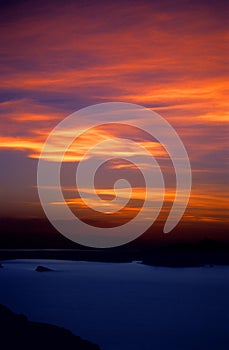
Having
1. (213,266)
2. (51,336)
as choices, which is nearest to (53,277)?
(213,266)

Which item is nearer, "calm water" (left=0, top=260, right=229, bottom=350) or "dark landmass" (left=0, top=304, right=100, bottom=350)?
"dark landmass" (left=0, top=304, right=100, bottom=350)

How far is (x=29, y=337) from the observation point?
1059 centimetres

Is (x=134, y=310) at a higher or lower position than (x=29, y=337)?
lower

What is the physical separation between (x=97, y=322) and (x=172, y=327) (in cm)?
324

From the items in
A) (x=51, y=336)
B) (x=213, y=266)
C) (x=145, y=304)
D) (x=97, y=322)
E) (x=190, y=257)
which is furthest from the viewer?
(x=190, y=257)

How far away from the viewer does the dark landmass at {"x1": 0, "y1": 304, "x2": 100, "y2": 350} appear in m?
9.89

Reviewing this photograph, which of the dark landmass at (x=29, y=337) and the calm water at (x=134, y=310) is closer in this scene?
the dark landmass at (x=29, y=337)

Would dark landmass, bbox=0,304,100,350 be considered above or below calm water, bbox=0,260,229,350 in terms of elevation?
above

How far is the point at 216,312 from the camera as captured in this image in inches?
1107

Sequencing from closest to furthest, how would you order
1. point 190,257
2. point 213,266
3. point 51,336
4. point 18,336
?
1. point 18,336
2. point 51,336
3. point 213,266
4. point 190,257

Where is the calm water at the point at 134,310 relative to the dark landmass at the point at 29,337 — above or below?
below

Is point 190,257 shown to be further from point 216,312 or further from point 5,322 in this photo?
point 5,322

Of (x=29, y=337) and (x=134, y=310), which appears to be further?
(x=134, y=310)

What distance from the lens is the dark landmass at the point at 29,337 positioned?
9895 millimetres
